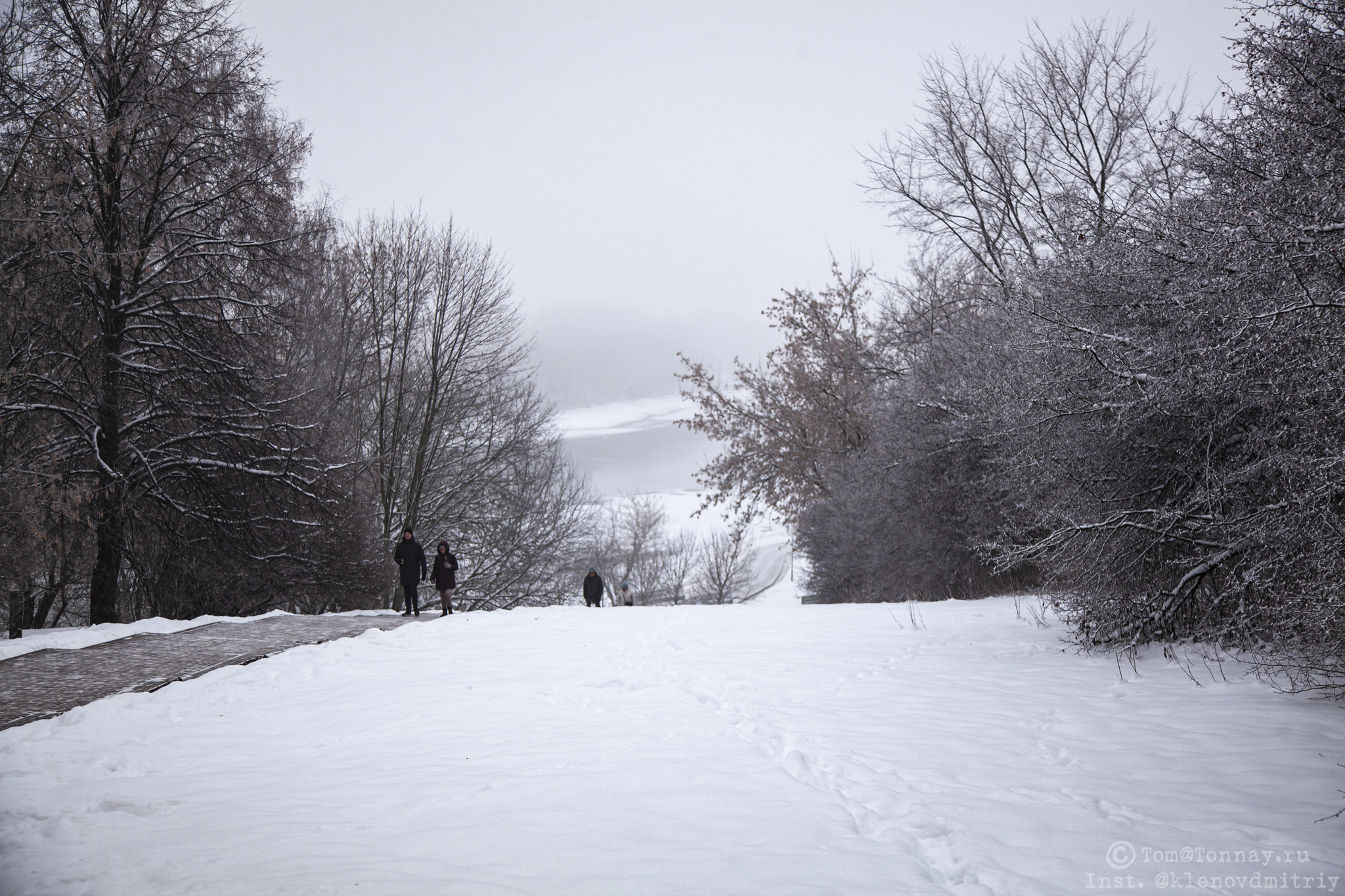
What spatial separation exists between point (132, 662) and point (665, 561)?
4560 centimetres

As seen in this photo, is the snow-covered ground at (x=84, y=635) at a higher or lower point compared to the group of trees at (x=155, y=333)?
lower

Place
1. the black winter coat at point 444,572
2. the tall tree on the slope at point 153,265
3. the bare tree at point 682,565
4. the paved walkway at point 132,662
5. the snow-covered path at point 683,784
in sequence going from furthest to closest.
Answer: the bare tree at point 682,565 → the black winter coat at point 444,572 → the tall tree on the slope at point 153,265 → the paved walkway at point 132,662 → the snow-covered path at point 683,784

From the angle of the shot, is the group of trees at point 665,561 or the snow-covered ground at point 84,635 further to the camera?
the group of trees at point 665,561

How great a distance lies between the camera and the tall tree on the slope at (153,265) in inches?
451

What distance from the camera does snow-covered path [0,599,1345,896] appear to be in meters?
3.46

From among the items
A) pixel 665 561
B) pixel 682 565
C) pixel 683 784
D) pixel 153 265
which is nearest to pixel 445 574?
pixel 153 265

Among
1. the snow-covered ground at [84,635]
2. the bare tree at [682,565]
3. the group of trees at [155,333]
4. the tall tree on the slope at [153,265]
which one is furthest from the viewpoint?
the bare tree at [682,565]

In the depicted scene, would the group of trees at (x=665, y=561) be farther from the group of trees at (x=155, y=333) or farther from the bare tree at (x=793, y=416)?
the group of trees at (x=155, y=333)

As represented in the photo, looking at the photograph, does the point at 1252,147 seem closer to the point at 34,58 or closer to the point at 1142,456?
the point at 1142,456

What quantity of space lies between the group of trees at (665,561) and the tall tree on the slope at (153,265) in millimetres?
33292

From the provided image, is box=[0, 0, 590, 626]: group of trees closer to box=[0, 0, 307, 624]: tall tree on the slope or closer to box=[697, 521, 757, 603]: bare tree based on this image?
box=[0, 0, 307, 624]: tall tree on the slope

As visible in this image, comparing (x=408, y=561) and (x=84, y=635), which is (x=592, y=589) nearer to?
(x=408, y=561)

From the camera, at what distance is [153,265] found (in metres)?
13.0

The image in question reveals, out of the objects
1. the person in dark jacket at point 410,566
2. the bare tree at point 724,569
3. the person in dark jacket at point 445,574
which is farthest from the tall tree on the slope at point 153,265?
the bare tree at point 724,569
